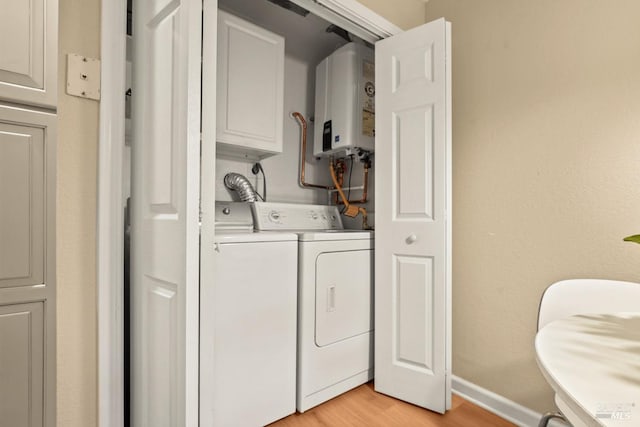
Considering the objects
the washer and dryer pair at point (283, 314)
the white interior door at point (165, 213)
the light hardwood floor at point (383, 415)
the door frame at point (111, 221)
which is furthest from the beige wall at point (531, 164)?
the door frame at point (111, 221)

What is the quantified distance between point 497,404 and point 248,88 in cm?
223

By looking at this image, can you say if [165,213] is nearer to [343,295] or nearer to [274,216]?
[274,216]

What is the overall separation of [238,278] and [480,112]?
1592 millimetres

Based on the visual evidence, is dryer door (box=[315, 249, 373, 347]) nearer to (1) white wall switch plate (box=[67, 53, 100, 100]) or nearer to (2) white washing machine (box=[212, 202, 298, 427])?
(2) white washing machine (box=[212, 202, 298, 427])

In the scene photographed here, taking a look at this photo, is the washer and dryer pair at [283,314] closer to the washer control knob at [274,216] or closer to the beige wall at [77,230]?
the washer control knob at [274,216]

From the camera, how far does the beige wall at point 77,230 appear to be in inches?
48.1

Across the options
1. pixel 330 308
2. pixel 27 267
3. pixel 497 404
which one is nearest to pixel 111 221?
pixel 27 267

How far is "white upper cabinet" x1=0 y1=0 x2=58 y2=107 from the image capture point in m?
0.90

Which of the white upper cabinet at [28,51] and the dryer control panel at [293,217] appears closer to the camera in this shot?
the white upper cabinet at [28,51]

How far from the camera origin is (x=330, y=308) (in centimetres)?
179

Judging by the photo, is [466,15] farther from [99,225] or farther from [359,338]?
[99,225]

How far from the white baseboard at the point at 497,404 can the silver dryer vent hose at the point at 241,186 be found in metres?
1.65

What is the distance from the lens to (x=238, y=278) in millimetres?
1444

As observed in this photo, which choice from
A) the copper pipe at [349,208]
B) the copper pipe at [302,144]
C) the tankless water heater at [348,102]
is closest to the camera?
the tankless water heater at [348,102]
